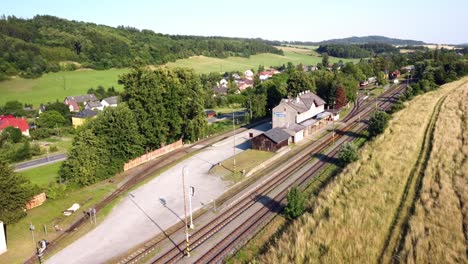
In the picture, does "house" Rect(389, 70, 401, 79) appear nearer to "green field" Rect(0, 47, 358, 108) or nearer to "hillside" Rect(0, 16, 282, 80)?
"hillside" Rect(0, 16, 282, 80)

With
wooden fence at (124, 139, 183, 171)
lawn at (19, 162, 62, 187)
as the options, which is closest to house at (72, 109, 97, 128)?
lawn at (19, 162, 62, 187)

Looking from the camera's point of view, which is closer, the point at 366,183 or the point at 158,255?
the point at 158,255

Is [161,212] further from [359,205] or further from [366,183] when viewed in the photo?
[366,183]

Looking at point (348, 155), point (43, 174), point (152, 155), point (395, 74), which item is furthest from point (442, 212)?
point (395, 74)

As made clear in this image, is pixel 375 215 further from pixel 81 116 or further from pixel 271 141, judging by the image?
pixel 81 116

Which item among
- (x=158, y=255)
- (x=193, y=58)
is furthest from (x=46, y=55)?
(x=158, y=255)

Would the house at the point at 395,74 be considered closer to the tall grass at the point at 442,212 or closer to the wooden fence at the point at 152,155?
the tall grass at the point at 442,212
